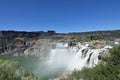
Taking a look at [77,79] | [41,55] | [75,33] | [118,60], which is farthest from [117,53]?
[75,33]

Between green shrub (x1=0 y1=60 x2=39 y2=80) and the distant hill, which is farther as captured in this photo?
the distant hill

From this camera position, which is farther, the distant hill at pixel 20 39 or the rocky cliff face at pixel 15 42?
the rocky cliff face at pixel 15 42

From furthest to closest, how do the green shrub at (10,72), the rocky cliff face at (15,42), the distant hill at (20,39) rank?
the rocky cliff face at (15,42) → the distant hill at (20,39) → the green shrub at (10,72)

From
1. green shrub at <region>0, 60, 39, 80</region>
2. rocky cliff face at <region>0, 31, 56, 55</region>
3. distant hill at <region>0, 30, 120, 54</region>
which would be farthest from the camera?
rocky cliff face at <region>0, 31, 56, 55</region>

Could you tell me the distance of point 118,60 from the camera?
64.7ft

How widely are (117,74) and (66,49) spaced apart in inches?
2345

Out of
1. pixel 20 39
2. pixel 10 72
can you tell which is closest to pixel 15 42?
pixel 20 39

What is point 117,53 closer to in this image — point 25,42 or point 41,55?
point 41,55

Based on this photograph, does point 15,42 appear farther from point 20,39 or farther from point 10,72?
point 10,72

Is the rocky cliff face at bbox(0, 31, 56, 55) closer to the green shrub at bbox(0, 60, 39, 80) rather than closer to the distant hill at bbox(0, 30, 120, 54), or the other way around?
the distant hill at bbox(0, 30, 120, 54)

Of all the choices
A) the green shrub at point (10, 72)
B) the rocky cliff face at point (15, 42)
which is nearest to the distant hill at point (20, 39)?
the rocky cliff face at point (15, 42)

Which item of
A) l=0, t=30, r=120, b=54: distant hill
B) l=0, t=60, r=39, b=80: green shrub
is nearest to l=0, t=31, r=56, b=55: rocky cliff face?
l=0, t=30, r=120, b=54: distant hill

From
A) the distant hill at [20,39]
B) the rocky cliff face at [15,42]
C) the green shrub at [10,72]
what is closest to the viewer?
the green shrub at [10,72]

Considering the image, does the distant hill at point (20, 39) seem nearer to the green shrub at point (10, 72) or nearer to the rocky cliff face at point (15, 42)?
the rocky cliff face at point (15, 42)
